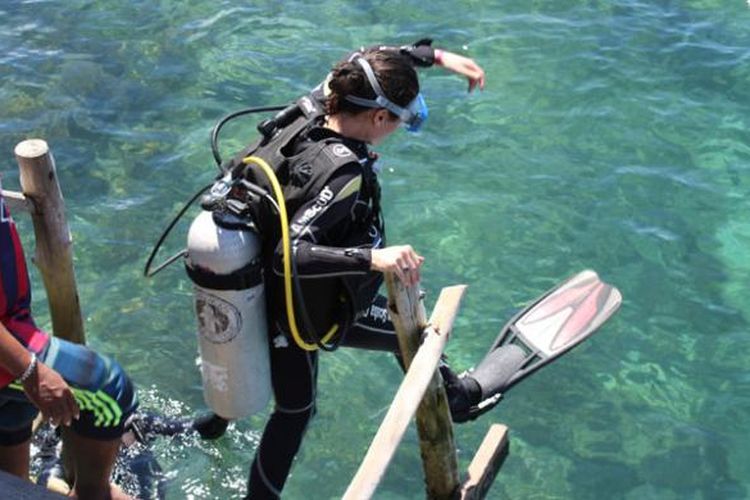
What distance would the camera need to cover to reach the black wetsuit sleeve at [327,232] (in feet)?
13.6

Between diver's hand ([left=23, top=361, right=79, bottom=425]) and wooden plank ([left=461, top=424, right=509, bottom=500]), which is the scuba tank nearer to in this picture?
diver's hand ([left=23, top=361, right=79, bottom=425])

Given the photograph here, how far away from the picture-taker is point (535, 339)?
604 centimetres

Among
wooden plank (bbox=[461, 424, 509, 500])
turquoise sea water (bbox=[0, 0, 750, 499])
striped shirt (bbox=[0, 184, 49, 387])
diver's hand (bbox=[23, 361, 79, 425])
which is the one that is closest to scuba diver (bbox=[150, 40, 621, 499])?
striped shirt (bbox=[0, 184, 49, 387])

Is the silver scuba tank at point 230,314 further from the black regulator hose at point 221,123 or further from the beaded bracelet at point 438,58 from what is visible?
the beaded bracelet at point 438,58

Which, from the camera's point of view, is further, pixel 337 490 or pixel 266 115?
pixel 266 115

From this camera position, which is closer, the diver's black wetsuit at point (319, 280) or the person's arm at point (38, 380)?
the person's arm at point (38, 380)

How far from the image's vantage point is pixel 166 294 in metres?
7.60

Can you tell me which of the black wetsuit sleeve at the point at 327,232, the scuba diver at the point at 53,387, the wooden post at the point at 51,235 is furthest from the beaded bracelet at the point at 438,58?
the scuba diver at the point at 53,387

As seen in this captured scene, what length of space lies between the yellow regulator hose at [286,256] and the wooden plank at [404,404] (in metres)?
0.44

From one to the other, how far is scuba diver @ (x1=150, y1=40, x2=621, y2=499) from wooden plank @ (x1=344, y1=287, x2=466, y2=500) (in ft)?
1.15

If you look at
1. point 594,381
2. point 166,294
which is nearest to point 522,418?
point 594,381

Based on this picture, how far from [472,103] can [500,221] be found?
190 cm

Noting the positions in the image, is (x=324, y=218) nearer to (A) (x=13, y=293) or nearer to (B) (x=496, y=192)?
(A) (x=13, y=293)

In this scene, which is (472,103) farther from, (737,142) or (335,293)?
Answer: (335,293)
